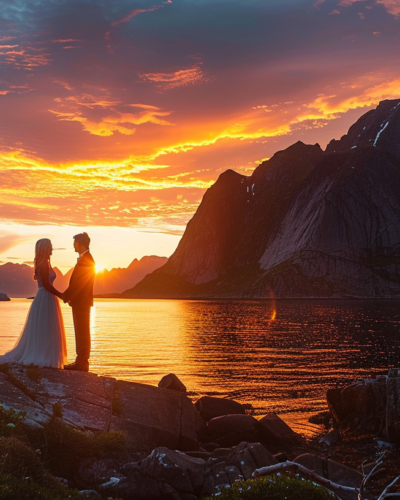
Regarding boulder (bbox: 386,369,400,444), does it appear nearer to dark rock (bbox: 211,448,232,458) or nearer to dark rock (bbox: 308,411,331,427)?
dark rock (bbox: 308,411,331,427)

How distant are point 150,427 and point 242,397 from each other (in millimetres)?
15351

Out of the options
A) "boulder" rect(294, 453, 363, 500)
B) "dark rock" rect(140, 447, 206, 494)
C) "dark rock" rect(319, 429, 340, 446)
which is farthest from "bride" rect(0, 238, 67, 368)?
"dark rock" rect(319, 429, 340, 446)

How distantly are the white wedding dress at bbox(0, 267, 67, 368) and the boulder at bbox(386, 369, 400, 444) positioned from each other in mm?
11389

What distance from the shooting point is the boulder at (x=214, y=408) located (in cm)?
1945


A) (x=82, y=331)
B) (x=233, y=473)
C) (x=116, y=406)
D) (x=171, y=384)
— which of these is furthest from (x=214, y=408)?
(x=233, y=473)

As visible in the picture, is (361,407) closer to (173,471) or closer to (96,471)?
(173,471)

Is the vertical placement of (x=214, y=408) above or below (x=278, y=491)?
below

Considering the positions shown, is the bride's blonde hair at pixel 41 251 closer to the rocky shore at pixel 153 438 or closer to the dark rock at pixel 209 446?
the rocky shore at pixel 153 438

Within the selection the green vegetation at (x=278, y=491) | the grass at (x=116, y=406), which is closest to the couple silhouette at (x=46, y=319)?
the grass at (x=116, y=406)

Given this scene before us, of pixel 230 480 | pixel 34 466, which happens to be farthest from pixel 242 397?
pixel 34 466

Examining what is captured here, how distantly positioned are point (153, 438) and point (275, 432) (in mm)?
5553

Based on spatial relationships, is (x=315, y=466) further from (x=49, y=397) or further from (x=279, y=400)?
(x=279, y=400)

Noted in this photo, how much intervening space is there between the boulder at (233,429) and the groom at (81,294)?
16.7 ft

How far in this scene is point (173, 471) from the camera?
10.9m
